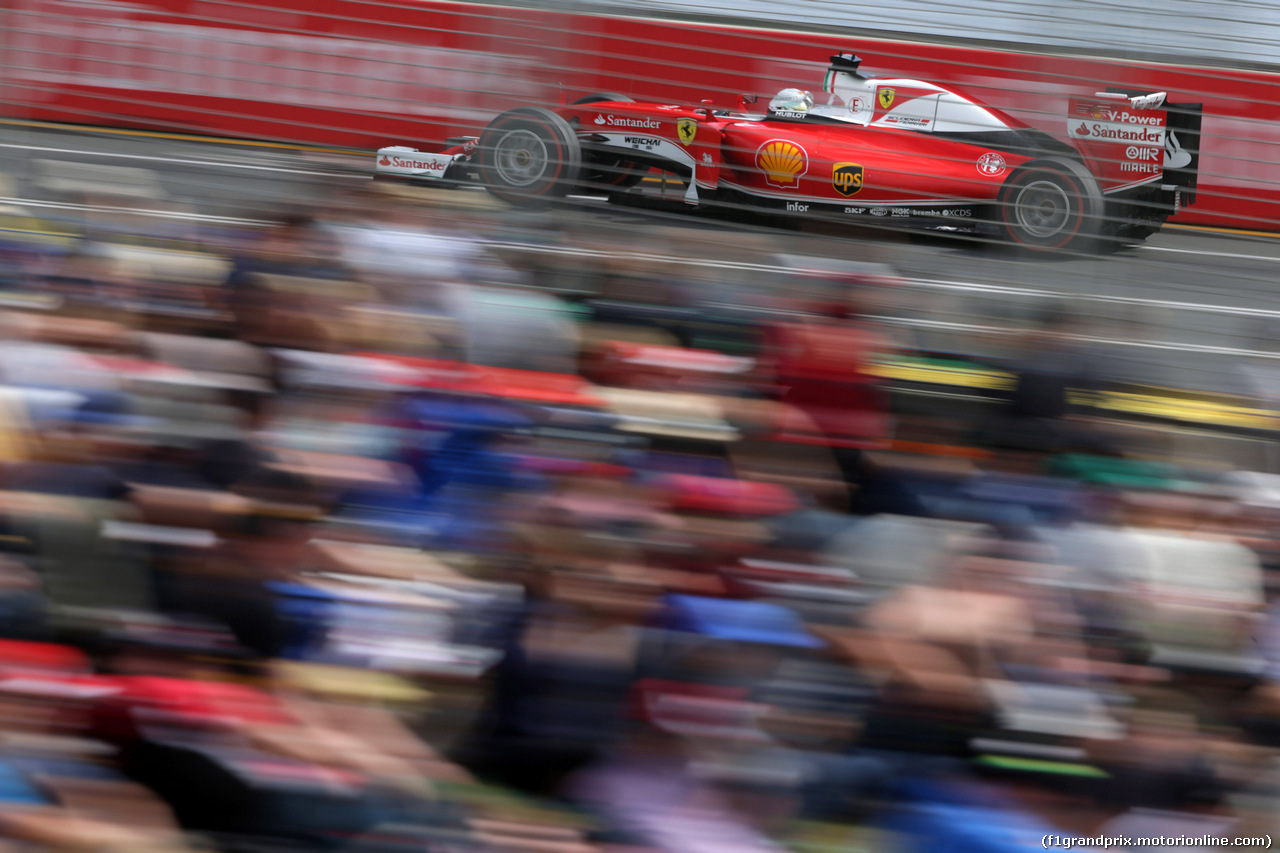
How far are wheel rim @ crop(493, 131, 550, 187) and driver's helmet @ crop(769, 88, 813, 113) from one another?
3.36 m

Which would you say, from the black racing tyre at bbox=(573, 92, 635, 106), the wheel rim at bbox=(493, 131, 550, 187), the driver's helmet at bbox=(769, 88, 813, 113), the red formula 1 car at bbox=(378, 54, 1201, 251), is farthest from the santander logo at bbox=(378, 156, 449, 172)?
the driver's helmet at bbox=(769, 88, 813, 113)

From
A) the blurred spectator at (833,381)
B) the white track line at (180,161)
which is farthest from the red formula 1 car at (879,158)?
the blurred spectator at (833,381)

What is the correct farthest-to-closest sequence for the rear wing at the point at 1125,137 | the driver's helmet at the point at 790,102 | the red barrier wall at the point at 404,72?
the driver's helmet at the point at 790,102, the red barrier wall at the point at 404,72, the rear wing at the point at 1125,137

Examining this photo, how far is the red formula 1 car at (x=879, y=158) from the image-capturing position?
2.45 m

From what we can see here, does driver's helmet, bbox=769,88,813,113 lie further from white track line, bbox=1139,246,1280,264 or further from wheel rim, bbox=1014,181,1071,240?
white track line, bbox=1139,246,1280,264

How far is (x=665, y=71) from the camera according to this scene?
3061 mm

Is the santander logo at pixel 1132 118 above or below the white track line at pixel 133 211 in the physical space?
above

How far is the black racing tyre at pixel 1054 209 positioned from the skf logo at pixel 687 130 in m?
2.78

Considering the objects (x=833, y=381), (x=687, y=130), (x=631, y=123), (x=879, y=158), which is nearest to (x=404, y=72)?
(x=833, y=381)

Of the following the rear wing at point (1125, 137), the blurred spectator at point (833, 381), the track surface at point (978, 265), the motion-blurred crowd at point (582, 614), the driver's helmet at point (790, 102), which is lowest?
the motion-blurred crowd at point (582, 614)

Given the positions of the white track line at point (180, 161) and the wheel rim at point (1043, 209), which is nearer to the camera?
the wheel rim at point (1043, 209)

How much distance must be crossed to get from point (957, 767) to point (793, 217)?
1.54 metres

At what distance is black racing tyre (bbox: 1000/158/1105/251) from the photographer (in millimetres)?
2297

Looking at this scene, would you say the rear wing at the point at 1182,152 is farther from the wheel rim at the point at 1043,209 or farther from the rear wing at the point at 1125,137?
the wheel rim at the point at 1043,209
